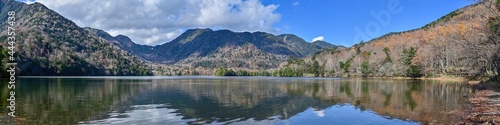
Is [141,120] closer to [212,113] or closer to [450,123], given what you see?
[212,113]

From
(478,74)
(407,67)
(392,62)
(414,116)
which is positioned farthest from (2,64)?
(392,62)

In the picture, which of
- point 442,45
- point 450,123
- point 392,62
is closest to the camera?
point 450,123

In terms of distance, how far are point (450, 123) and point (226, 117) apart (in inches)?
604

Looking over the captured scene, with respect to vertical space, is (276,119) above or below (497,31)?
below

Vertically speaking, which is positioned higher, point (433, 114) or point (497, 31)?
point (497, 31)

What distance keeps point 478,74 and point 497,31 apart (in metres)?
53.7

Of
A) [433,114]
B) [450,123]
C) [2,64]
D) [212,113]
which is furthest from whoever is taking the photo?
[2,64]

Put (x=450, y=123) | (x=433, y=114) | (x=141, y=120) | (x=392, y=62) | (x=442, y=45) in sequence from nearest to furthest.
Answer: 1. (x=450, y=123)
2. (x=141, y=120)
3. (x=433, y=114)
4. (x=442, y=45)
5. (x=392, y=62)

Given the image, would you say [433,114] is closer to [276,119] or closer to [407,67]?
[276,119]

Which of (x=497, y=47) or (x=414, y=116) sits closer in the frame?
(x=414, y=116)

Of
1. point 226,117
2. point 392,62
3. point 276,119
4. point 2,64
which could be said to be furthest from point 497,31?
point 392,62

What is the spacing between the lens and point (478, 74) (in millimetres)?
90875

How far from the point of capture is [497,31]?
45.0m

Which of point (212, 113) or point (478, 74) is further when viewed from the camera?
point (478, 74)
